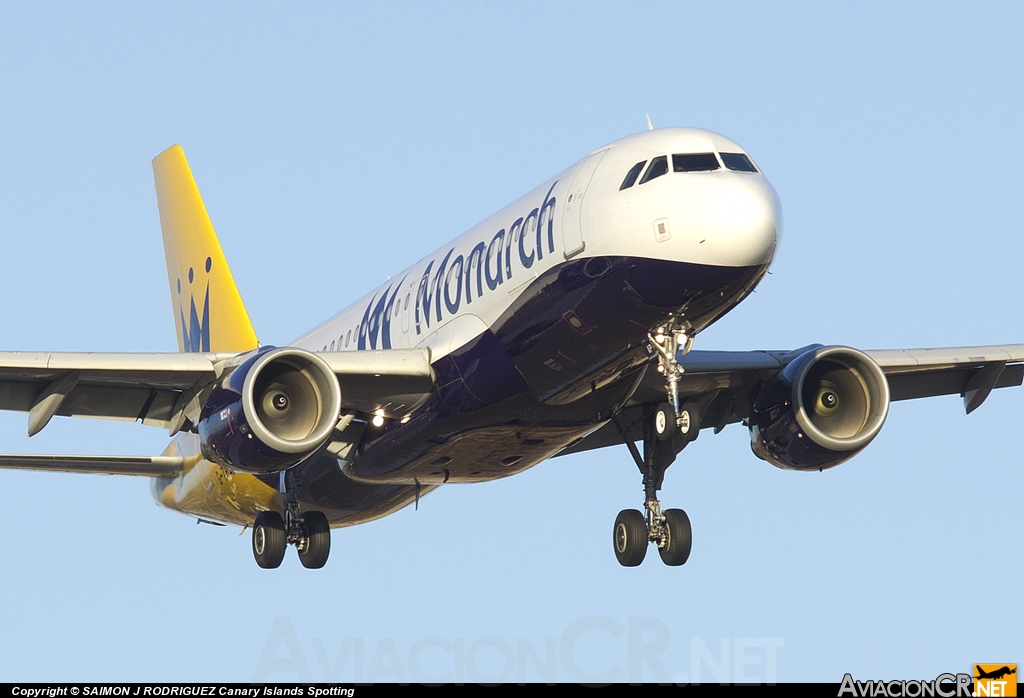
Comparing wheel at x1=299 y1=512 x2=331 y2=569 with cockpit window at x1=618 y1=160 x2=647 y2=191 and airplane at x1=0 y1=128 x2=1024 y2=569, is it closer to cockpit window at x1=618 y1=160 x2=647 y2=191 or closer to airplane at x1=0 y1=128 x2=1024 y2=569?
airplane at x1=0 y1=128 x2=1024 y2=569

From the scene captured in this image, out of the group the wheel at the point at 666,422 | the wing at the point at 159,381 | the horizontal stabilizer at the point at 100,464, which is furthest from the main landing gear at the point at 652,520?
the horizontal stabilizer at the point at 100,464

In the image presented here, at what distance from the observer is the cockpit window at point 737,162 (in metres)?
23.2

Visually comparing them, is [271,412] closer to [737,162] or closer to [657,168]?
[657,168]

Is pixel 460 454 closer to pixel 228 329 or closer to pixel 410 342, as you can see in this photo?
pixel 410 342

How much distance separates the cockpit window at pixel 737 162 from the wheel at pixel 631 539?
749cm

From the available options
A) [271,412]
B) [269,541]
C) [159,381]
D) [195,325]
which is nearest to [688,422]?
[271,412]

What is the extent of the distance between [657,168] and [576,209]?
4.53 ft

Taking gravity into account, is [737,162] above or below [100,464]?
above

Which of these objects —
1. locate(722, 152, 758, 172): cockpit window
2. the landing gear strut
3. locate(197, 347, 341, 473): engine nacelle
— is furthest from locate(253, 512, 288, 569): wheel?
locate(722, 152, 758, 172): cockpit window

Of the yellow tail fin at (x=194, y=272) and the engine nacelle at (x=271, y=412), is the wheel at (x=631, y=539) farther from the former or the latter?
the yellow tail fin at (x=194, y=272)

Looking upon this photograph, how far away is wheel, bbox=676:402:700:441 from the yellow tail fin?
13.7 m

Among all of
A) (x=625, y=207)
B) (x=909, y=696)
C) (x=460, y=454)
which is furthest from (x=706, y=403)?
(x=909, y=696)

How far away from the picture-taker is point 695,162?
2320 centimetres

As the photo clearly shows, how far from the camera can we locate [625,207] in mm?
23156
